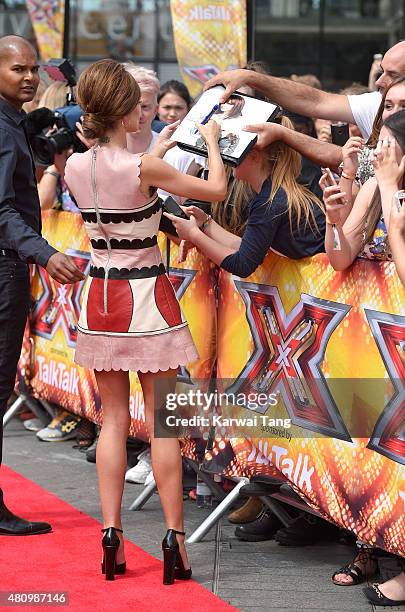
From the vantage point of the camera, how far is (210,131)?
4621 mm

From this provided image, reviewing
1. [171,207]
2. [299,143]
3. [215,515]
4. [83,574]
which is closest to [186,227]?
[171,207]

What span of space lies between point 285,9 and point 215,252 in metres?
22.6

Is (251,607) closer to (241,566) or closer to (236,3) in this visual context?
(241,566)

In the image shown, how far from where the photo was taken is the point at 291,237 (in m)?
4.82

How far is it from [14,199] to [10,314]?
537mm

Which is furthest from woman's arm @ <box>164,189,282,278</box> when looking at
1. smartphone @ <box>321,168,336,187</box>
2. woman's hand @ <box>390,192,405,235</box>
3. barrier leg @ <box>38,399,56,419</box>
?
barrier leg @ <box>38,399,56,419</box>

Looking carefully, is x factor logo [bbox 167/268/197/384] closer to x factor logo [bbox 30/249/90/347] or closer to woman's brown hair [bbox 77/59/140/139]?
x factor logo [bbox 30/249/90/347]

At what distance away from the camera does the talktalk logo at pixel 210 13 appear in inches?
342

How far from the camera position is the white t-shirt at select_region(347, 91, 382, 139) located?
576cm

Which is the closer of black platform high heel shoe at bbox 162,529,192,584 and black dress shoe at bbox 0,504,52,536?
black platform high heel shoe at bbox 162,529,192,584

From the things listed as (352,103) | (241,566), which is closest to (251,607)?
(241,566)

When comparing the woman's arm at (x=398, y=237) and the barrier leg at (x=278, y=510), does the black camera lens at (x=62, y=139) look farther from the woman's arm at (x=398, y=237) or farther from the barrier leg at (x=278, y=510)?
the woman's arm at (x=398, y=237)

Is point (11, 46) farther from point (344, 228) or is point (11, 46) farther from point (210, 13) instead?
point (210, 13)

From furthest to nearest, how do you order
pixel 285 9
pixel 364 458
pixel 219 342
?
1. pixel 285 9
2. pixel 219 342
3. pixel 364 458
